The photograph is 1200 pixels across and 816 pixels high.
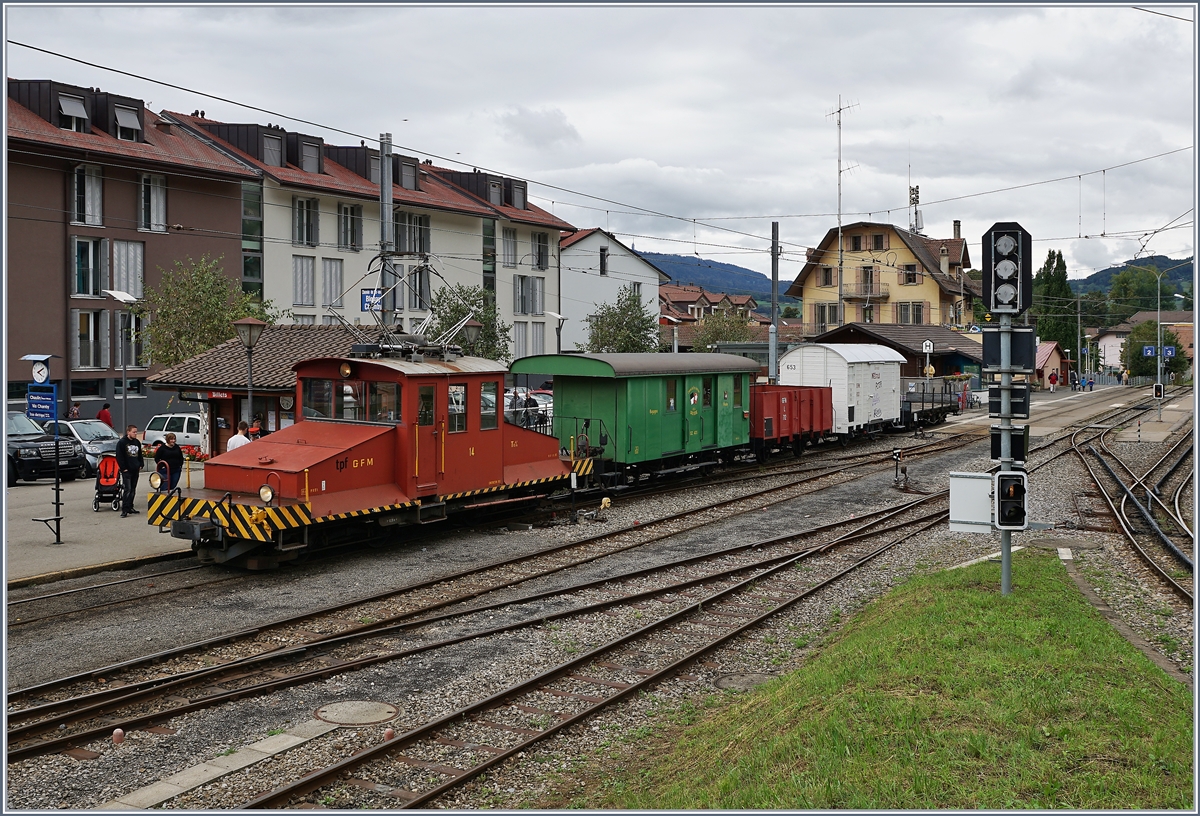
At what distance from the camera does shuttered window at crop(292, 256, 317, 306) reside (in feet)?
142

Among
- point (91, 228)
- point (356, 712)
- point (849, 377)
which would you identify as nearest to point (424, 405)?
point (356, 712)

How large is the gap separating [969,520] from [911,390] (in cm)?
3560

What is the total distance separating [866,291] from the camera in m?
71.6

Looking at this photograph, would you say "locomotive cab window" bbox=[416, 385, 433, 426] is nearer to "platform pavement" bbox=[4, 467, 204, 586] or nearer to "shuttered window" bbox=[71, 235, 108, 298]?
"platform pavement" bbox=[4, 467, 204, 586]

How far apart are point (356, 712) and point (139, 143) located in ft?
114

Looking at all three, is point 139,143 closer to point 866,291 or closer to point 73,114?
point 73,114

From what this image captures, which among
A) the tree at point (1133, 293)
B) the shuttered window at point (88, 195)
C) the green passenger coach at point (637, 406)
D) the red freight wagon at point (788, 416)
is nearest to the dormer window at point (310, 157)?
the shuttered window at point (88, 195)

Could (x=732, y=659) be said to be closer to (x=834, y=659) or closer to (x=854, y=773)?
(x=834, y=659)

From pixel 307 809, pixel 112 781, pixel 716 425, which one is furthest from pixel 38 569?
pixel 716 425

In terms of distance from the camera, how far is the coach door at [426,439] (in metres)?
15.5

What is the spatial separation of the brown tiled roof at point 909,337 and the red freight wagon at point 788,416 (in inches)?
989

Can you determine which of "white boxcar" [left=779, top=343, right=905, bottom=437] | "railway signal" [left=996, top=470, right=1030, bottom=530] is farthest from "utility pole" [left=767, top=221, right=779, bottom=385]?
"railway signal" [left=996, top=470, right=1030, bottom=530]

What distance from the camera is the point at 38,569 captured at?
14.0m

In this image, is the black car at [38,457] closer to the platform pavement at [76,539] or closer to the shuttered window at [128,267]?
the platform pavement at [76,539]
